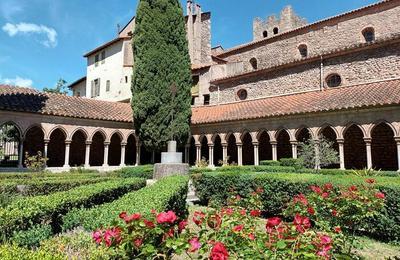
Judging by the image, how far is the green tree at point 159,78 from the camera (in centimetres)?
2205

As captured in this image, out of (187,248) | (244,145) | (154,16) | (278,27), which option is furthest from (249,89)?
(187,248)

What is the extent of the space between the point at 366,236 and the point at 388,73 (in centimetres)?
1520

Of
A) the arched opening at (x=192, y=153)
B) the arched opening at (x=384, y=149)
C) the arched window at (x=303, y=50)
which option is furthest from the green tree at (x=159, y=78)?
the arched opening at (x=384, y=149)

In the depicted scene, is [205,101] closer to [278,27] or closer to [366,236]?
[278,27]

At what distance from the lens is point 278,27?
3691 centimetres

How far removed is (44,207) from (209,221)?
3.12m

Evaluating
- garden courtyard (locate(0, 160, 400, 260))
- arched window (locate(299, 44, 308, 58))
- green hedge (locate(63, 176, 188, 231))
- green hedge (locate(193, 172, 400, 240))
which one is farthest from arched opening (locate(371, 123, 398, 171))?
green hedge (locate(63, 176, 188, 231))

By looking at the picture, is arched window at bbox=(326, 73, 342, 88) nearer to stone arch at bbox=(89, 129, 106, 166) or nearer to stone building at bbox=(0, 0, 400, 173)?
stone building at bbox=(0, 0, 400, 173)

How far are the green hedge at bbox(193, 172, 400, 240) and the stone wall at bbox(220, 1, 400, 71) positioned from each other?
1633cm

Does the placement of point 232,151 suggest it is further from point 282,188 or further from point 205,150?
point 282,188

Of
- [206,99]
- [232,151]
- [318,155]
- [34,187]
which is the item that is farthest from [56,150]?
[318,155]

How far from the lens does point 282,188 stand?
8562 mm

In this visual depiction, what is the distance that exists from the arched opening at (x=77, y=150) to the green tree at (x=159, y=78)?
5719 mm

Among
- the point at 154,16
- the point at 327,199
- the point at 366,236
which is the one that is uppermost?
the point at 154,16
